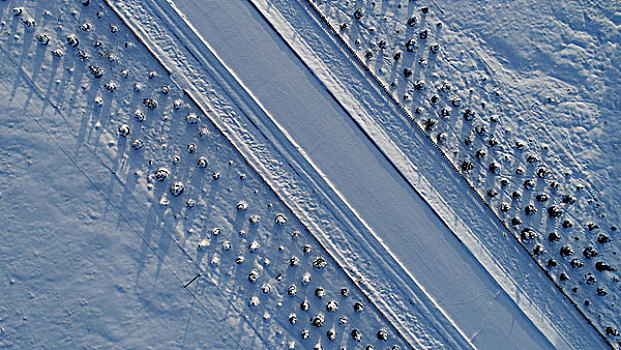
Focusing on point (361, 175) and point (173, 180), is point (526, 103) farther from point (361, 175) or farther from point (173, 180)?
point (173, 180)

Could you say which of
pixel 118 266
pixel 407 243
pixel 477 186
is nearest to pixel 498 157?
pixel 477 186

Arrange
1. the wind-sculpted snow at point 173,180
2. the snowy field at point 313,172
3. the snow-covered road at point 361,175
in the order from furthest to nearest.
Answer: the snow-covered road at point 361,175, the wind-sculpted snow at point 173,180, the snowy field at point 313,172

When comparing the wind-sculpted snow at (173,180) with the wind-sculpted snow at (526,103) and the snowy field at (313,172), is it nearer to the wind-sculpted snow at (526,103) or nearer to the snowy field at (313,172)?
the snowy field at (313,172)

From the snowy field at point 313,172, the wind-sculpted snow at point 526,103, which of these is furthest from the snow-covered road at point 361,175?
Answer: the wind-sculpted snow at point 526,103

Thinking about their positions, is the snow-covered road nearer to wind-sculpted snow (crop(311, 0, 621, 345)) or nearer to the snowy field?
the snowy field

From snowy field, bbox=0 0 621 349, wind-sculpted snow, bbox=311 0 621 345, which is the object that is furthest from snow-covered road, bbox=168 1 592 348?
wind-sculpted snow, bbox=311 0 621 345

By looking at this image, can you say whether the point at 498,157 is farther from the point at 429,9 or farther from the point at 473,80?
the point at 429,9

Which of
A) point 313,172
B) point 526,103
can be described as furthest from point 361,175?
point 526,103
